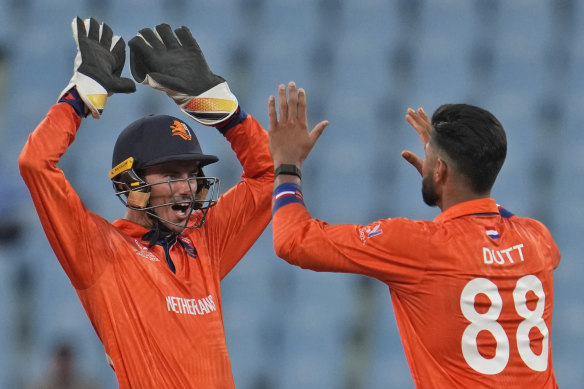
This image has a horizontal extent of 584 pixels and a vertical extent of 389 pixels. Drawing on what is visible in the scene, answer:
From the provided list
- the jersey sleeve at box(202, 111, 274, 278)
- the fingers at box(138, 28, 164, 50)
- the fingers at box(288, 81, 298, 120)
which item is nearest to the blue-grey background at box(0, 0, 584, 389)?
the jersey sleeve at box(202, 111, 274, 278)

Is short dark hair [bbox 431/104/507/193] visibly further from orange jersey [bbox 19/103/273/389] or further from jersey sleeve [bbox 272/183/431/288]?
orange jersey [bbox 19/103/273/389]

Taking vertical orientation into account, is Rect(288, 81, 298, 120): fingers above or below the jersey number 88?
above

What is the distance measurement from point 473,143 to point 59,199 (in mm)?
1059

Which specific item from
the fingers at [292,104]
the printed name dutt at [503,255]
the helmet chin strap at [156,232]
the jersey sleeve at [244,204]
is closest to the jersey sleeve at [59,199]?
the helmet chin strap at [156,232]

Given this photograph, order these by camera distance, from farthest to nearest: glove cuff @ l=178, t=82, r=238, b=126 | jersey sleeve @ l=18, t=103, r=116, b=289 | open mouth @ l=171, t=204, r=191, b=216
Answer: glove cuff @ l=178, t=82, r=238, b=126, open mouth @ l=171, t=204, r=191, b=216, jersey sleeve @ l=18, t=103, r=116, b=289

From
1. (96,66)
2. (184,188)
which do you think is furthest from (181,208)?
(96,66)

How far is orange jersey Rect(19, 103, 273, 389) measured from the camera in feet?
6.98

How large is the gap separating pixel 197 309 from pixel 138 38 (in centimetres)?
82

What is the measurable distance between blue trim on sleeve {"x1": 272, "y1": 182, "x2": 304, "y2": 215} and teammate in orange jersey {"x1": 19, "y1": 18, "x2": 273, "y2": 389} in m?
0.30

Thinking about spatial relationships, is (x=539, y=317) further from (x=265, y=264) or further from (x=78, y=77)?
(x=265, y=264)

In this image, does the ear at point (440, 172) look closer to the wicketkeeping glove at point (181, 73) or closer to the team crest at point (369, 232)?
the team crest at point (369, 232)

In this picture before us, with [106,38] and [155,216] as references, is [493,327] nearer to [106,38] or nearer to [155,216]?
[155,216]

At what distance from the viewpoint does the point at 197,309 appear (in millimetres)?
2324

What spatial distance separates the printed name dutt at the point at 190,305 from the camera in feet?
7.48
